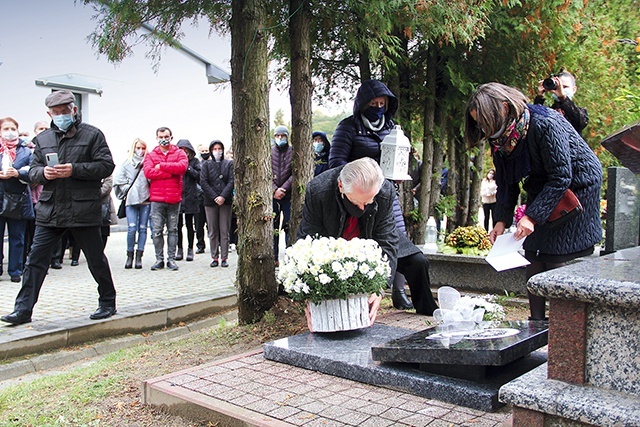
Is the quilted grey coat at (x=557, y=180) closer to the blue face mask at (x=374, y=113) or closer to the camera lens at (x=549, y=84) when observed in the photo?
the camera lens at (x=549, y=84)

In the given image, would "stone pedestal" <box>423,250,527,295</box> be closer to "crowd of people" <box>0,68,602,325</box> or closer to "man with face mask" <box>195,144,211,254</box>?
"crowd of people" <box>0,68,602,325</box>

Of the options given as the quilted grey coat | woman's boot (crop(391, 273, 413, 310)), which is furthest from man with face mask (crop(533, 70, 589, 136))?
woman's boot (crop(391, 273, 413, 310))

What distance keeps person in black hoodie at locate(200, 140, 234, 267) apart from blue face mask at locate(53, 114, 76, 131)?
4.20m

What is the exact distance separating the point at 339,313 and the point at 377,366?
2.28 ft

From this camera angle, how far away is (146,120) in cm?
1789

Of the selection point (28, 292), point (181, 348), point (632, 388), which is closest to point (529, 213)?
point (632, 388)

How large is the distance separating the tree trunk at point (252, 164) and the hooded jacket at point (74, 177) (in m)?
1.74

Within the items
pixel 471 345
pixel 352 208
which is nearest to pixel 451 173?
pixel 352 208

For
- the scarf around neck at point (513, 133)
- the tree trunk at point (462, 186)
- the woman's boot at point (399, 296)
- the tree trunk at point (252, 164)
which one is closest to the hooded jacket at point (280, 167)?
the tree trunk at point (462, 186)

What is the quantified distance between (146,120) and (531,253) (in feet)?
48.6

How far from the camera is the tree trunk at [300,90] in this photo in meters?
6.43

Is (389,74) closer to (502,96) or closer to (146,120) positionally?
(502,96)

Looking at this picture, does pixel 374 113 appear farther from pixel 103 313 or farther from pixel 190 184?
pixel 190 184

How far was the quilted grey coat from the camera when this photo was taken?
420cm
